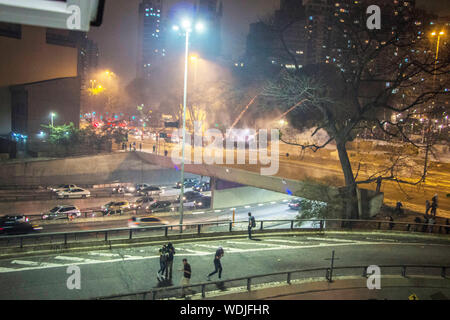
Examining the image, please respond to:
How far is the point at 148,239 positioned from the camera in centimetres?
1183

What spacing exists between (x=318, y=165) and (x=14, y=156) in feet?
109

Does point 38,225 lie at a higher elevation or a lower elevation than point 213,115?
lower

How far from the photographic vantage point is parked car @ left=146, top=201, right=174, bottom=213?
28.4m

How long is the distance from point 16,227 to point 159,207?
39.4 ft

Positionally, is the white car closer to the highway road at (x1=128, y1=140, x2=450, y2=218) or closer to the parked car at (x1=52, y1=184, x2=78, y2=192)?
the parked car at (x1=52, y1=184, x2=78, y2=192)

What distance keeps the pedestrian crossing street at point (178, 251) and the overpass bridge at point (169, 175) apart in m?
4.58

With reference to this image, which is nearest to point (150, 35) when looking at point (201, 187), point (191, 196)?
point (201, 187)

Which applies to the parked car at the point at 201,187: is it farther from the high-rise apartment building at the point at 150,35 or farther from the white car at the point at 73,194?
the high-rise apartment building at the point at 150,35

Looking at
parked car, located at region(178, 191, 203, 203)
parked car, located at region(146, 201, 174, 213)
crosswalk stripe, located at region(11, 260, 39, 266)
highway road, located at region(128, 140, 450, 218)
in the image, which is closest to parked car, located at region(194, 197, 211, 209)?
parked car, located at region(178, 191, 203, 203)

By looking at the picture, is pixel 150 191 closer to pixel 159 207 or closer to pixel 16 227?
pixel 159 207

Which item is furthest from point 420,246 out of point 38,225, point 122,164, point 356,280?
point 122,164

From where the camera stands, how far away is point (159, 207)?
94.1 feet

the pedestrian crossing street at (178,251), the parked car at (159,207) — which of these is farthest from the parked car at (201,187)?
the pedestrian crossing street at (178,251)

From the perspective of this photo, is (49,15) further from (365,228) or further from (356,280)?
(365,228)
